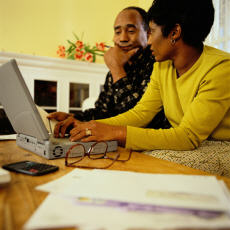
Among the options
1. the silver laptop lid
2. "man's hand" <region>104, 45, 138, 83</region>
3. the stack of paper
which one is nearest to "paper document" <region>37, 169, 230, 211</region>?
the stack of paper

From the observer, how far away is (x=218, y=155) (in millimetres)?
909

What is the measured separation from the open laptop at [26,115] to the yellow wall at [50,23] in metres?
1.97

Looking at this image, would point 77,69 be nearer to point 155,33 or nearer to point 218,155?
point 155,33

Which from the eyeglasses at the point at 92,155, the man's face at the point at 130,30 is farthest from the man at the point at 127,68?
the eyeglasses at the point at 92,155

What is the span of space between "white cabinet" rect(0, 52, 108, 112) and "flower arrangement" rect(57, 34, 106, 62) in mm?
99

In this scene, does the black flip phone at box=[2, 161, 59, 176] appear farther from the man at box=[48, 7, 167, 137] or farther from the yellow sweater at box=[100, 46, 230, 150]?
the man at box=[48, 7, 167, 137]

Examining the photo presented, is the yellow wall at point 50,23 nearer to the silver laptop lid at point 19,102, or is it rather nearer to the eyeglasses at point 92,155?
the silver laptop lid at point 19,102

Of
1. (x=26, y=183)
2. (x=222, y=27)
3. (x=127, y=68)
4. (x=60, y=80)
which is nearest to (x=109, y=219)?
(x=26, y=183)

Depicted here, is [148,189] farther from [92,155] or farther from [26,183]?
[92,155]

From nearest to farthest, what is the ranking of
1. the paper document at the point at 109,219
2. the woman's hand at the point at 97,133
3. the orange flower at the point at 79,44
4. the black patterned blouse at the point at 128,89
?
the paper document at the point at 109,219 < the woman's hand at the point at 97,133 < the black patterned blouse at the point at 128,89 < the orange flower at the point at 79,44

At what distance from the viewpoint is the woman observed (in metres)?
0.92

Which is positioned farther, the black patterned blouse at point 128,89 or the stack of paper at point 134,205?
the black patterned blouse at point 128,89

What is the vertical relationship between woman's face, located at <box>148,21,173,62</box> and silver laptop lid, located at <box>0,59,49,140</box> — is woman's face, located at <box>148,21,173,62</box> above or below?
above

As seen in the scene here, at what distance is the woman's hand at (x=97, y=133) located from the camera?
33.6 inches
